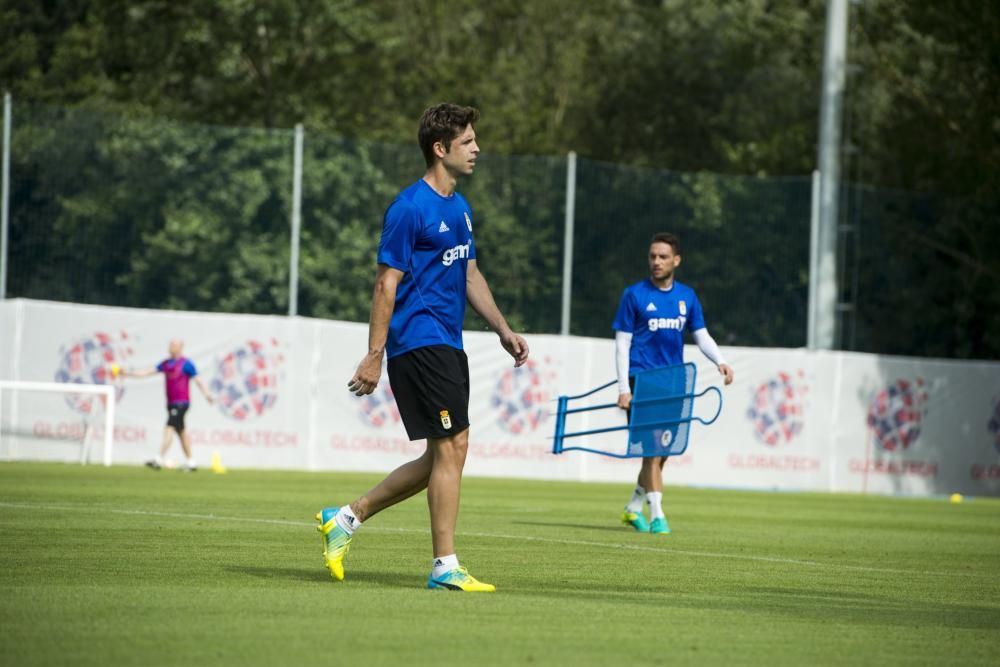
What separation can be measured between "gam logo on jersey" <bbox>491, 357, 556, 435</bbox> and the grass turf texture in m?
10.1

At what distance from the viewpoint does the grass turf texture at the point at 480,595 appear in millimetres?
6789

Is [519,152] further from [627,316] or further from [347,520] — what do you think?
[347,520]

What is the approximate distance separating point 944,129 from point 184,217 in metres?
16.2

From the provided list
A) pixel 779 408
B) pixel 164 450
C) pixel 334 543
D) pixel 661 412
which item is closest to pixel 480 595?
pixel 334 543

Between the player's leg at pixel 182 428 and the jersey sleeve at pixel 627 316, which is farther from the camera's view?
the player's leg at pixel 182 428

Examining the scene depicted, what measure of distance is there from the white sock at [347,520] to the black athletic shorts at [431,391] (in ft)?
2.27

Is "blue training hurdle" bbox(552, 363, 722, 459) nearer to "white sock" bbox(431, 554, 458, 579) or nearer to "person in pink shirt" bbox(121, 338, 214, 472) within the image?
"white sock" bbox(431, 554, 458, 579)

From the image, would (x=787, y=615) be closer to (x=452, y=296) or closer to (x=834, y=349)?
(x=452, y=296)

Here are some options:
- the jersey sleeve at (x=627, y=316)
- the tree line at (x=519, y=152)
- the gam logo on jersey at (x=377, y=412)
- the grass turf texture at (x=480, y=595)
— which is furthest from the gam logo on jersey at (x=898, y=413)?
the jersey sleeve at (x=627, y=316)

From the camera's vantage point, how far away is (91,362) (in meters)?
25.9

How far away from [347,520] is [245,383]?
17.4 meters

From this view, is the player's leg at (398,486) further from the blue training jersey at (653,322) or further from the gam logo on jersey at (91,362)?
the gam logo on jersey at (91,362)

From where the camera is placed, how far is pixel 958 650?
24.2 ft

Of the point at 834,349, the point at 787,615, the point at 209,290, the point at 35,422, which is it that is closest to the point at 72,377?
the point at 35,422
